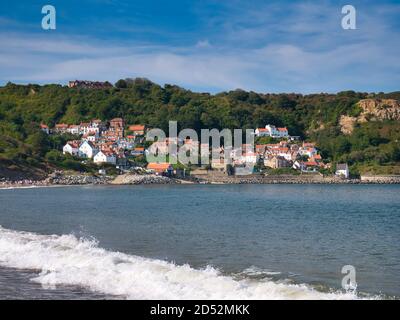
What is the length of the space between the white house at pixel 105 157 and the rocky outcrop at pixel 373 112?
190 feet

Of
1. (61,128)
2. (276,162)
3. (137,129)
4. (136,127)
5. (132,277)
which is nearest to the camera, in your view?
(132,277)

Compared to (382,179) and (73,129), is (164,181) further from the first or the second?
(73,129)

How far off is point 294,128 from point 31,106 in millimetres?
58952

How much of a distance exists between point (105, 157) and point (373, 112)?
7108cm

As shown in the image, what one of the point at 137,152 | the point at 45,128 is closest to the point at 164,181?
the point at 137,152

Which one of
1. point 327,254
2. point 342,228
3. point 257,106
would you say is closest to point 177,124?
point 257,106

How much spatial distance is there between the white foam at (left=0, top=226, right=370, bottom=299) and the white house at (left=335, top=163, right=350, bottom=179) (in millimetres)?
80878

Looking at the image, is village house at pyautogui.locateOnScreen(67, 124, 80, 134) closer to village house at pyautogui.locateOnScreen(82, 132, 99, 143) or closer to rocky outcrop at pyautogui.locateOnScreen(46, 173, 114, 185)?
village house at pyautogui.locateOnScreen(82, 132, 99, 143)

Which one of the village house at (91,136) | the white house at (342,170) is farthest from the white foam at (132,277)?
the village house at (91,136)

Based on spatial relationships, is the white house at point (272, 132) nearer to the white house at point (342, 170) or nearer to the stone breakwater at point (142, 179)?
the white house at point (342, 170)

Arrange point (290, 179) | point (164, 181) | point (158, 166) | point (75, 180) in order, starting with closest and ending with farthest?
point (75, 180), point (164, 181), point (158, 166), point (290, 179)

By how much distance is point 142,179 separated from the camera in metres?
82.1

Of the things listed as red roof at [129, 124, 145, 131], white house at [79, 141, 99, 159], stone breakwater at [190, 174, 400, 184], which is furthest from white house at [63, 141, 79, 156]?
stone breakwater at [190, 174, 400, 184]

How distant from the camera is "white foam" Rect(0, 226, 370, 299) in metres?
10.4
